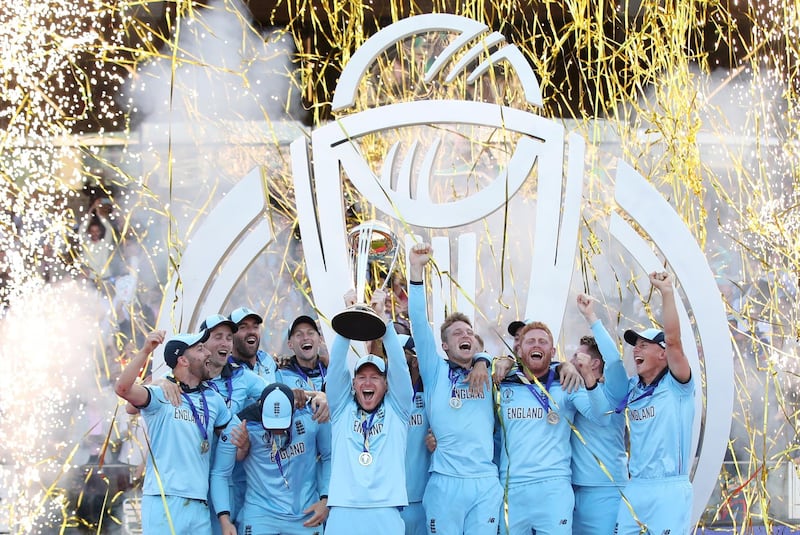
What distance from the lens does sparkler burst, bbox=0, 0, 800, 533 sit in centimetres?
788

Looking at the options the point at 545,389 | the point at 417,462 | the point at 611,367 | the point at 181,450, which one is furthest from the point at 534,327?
the point at 181,450

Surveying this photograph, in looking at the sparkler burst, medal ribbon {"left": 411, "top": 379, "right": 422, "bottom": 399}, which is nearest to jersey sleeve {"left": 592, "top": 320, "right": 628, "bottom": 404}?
medal ribbon {"left": 411, "top": 379, "right": 422, "bottom": 399}

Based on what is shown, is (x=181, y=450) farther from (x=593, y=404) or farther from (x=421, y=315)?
(x=593, y=404)

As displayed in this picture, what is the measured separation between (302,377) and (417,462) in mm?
760

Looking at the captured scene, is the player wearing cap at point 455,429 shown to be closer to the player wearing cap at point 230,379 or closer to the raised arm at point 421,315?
the raised arm at point 421,315

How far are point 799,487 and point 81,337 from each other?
5.37 metres

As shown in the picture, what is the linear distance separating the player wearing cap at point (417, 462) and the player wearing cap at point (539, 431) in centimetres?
40

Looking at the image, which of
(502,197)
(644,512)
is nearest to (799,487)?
(644,512)

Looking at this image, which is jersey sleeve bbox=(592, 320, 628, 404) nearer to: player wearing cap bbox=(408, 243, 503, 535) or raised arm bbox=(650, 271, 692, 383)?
raised arm bbox=(650, 271, 692, 383)

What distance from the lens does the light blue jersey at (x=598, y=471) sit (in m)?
5.36

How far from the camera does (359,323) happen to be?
15.4 ft

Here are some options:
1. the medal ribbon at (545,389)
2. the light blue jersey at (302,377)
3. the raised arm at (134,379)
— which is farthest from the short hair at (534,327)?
the raised arm at (134,379)

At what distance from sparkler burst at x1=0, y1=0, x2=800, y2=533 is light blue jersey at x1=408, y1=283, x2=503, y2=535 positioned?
2534 mm

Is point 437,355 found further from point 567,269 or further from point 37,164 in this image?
point 37,164
